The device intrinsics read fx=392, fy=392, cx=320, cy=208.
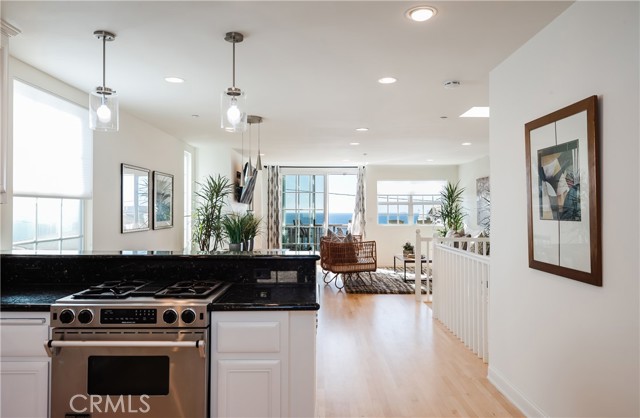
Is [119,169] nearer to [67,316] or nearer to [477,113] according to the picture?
[67,316]

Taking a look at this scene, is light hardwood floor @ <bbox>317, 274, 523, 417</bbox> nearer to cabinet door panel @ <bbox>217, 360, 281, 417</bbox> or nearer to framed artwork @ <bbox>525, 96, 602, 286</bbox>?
cabinet door panel @ <bbox>217, 360, 281, 417</bbox>

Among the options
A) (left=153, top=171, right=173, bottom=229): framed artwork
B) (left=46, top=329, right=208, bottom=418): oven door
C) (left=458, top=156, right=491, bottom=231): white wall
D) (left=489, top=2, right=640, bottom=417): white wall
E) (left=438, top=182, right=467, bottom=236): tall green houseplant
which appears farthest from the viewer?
(left=438, top=182, right=467, bottom=236): tall green houseplant

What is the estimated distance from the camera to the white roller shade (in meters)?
2.86

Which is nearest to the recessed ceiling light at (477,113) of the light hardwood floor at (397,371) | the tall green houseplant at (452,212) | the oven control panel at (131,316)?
the light hardwood floor at (397,371)

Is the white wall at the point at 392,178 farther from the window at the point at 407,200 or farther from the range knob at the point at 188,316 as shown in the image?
the range knob at the point at 188,316

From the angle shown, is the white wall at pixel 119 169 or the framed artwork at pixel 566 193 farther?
the white wall at pixel 119 169

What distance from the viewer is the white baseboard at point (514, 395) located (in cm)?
241

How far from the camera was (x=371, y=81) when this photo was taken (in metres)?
3.27

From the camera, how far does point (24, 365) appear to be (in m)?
1.97

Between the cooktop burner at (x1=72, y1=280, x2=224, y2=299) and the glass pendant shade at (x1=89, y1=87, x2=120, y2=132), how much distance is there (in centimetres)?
94

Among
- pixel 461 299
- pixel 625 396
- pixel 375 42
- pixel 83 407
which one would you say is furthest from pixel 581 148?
pixel 83 407

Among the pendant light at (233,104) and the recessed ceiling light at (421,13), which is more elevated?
the recessed ceiling light at (421,13)

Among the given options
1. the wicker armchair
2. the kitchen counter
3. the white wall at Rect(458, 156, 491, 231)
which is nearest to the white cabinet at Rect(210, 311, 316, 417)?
the kitchen counter

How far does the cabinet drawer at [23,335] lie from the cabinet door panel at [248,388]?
2.97ft
